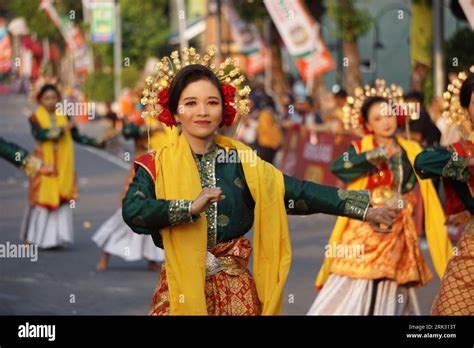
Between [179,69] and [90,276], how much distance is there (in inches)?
255

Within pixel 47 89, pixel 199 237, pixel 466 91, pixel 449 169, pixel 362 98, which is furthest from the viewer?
pixel 47 89

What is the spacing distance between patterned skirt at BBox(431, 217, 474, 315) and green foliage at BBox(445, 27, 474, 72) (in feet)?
40.3

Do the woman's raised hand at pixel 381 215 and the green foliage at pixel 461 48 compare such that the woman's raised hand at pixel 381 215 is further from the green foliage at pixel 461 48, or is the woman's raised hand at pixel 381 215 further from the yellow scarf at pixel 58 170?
the green foliage at pixel 461 48

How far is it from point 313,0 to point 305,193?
23673 millimetres

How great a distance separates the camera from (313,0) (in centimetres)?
2948

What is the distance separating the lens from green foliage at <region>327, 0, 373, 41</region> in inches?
1027

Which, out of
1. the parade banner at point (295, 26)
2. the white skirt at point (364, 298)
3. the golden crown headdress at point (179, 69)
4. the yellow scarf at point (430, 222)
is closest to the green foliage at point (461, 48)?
the parade banner at point (295, 26)

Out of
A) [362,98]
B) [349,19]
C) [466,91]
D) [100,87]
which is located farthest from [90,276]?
[100,87]

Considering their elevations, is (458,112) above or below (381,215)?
above

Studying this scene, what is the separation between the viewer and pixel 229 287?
5988 mm

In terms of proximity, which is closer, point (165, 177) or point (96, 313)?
point (165, 177)

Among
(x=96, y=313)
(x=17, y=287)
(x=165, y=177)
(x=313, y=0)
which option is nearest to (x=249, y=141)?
(x=313, y=0)

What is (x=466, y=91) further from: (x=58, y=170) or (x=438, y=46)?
(x=438, y=46)
